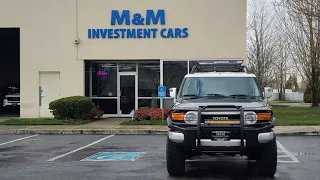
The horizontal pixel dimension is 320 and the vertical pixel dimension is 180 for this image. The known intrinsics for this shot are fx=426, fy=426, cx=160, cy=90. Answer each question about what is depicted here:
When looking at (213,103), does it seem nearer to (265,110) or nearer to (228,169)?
(265,110)

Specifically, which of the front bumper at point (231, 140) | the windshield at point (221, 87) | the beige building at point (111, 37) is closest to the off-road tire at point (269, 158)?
the front bumper at point (231, 140)

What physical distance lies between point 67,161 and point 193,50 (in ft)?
39.0

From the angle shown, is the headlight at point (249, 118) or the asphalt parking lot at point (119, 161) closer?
the headlight at point (249, 118)

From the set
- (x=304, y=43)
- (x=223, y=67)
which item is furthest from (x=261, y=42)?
(x=223, y=67)

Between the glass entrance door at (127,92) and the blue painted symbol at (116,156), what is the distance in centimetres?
1071

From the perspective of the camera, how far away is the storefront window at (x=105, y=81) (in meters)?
22.1

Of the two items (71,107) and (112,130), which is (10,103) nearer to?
(71,107)

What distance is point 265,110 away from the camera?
24.7 ft

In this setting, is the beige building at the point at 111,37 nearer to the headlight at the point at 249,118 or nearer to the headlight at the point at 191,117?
the headlight at the point at 191,117

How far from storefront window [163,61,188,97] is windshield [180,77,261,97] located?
11667 mm

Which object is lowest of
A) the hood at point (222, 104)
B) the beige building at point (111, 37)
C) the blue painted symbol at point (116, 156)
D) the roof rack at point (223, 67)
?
the blue painted symbol at point (116, 156)

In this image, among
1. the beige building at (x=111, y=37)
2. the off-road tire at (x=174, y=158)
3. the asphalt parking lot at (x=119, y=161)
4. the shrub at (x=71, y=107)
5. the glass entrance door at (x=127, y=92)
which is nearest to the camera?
the off-road tire at (x=174, y=158)

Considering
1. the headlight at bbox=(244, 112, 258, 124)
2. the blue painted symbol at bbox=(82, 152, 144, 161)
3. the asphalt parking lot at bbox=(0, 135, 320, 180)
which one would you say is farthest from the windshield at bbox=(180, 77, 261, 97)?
the blue painted symbol at bbox=(82, 152, 144, 161)

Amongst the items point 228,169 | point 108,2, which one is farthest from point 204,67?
point 108,2
